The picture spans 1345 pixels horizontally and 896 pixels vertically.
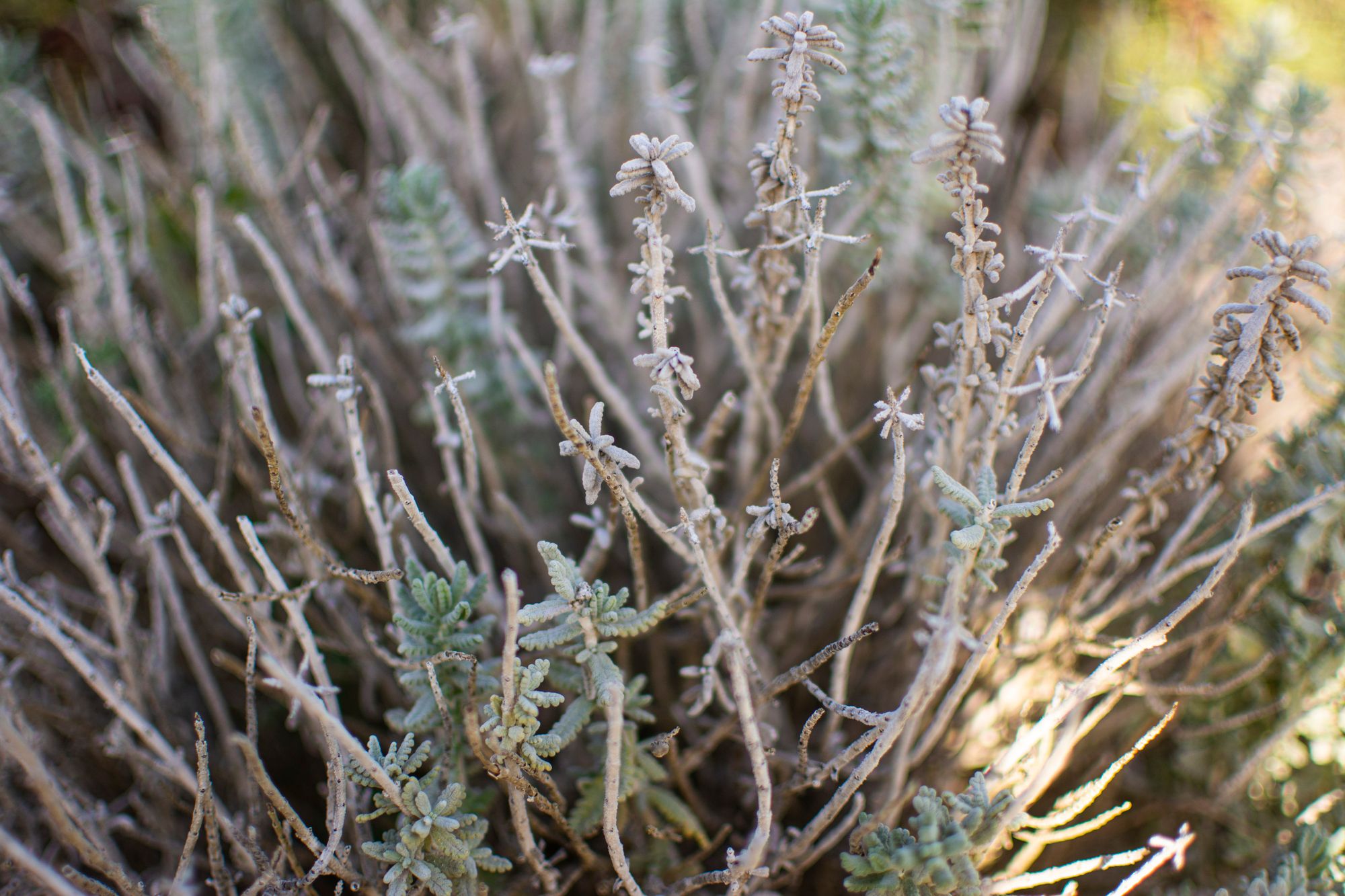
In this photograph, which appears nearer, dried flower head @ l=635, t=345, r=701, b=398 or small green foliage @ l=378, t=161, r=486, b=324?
dried flower head @ l=635, t=345, r=701, b=398

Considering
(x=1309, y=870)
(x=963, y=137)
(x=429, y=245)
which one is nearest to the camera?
(x=963, y=137)

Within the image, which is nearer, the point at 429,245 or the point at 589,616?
the point at 589,616

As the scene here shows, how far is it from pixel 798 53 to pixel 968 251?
5.4 inches

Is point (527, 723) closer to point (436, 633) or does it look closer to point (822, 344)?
point (436, 633)

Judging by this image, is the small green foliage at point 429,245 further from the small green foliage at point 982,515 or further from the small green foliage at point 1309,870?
the small green foliage at point 1309,870

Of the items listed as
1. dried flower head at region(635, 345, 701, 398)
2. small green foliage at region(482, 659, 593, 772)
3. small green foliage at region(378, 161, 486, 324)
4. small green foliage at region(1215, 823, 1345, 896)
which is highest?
small green foliage at region(378, 161, 486, 324)

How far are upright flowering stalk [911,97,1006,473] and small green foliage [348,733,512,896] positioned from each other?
1.21ft

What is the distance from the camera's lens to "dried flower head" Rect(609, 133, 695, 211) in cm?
42

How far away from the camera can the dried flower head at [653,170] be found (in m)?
0.42

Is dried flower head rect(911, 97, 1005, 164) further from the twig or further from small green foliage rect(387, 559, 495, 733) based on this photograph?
small green foliage rect(387, 559, 495, 733)

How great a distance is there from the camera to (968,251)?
448mm

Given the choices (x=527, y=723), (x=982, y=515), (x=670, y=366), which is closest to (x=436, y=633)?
(x=527, y=723)

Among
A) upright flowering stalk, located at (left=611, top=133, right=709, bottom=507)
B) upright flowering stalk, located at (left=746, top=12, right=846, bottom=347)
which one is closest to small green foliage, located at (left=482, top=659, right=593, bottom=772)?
upright flowering stalk, located at (left=611, top=133, right=709, bottom=507)

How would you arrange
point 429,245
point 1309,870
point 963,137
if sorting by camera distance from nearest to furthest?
point 963,137 < point 1309,870 < point 429,245
